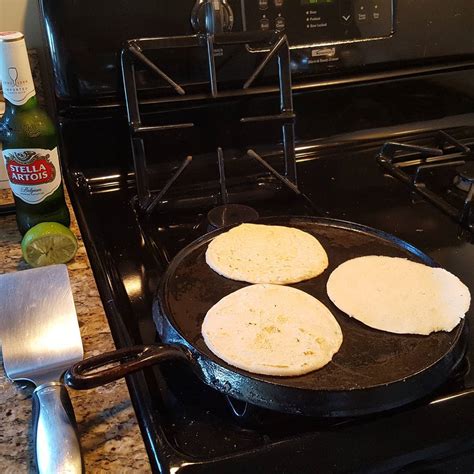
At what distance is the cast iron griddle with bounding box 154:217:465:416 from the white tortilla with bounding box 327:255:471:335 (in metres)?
0.01

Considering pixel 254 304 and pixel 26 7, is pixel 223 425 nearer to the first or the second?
pixel 254 304

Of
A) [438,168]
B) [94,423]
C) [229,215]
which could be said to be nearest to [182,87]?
[229,215]

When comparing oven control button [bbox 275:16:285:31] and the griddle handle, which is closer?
the griddle handle

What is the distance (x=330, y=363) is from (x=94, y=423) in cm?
25

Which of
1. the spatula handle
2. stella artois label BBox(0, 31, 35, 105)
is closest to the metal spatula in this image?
the spatula handle

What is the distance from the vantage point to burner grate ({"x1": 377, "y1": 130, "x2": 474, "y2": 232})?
3.28ft

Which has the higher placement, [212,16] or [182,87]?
[212,16]

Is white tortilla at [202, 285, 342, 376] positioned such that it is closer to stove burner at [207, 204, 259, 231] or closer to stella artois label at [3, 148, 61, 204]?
stove burner at [207, 204, 259, 231]

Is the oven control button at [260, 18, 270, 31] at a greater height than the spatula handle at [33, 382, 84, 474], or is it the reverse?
the oven control button at [260, 18, 270, 31]

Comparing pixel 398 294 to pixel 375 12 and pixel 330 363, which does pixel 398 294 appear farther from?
pixel 375 12

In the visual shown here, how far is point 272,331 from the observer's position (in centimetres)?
68

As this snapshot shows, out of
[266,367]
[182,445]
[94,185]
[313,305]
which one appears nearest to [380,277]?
[313,305]

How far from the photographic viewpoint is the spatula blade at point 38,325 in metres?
0.62

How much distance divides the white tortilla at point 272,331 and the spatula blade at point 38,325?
15 centimetres
